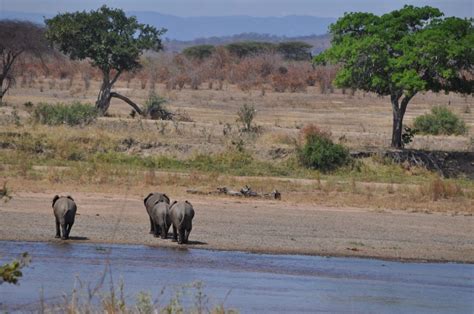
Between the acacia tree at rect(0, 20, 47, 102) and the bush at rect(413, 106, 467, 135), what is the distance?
15.9 meters

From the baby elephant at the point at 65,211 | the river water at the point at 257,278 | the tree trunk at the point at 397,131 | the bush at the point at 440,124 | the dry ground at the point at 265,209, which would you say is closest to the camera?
the river water at the point at 257,278

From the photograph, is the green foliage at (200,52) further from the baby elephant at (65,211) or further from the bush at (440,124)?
the baby elephant at (65,211)

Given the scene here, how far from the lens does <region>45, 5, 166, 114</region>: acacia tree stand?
4325cm

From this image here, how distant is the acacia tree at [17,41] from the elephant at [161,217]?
25723mm

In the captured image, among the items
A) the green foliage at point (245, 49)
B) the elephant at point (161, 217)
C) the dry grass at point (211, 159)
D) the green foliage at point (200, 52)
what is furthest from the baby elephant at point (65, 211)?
the green foliage at point (245, 49)

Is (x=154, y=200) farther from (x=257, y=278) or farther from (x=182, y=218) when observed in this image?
(x=257, y=278)

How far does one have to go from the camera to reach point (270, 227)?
22.6 metres

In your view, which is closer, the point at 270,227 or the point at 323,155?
the point at 270,227

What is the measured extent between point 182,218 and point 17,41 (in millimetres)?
28244

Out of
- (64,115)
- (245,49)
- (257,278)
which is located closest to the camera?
(257,278)

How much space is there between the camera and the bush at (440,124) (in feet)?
139

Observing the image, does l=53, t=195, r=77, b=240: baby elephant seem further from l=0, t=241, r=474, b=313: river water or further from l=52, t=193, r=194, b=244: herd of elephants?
l=0, t=241, r=474, b=313: river water

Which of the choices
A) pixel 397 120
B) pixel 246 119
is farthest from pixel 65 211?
pixel 246 119

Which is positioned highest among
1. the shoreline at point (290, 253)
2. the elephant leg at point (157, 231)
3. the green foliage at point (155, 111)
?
the green foliage at point (155, 111)
